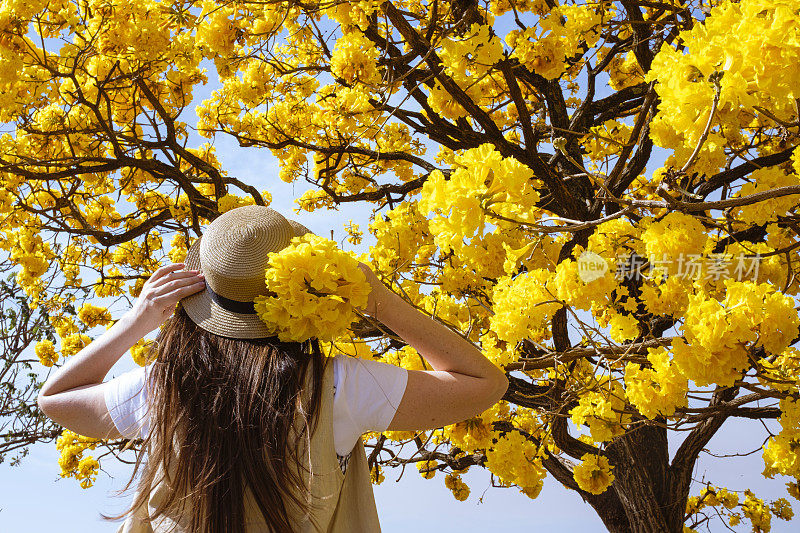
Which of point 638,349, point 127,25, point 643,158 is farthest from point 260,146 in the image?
point 638,349

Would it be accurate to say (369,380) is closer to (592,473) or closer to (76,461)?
(592,473)

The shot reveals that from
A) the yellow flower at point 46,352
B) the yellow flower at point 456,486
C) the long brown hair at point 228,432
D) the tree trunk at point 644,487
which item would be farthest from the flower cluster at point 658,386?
the yellow flower at point 46,352

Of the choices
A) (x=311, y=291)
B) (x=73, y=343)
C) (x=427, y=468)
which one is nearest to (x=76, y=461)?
(x=73, y=343)

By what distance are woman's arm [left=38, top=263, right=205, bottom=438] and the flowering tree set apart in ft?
2.79

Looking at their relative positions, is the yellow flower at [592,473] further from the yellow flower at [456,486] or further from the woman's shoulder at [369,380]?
the woman's shoulder at [369,380]

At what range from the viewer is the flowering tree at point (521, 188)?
1985 mm

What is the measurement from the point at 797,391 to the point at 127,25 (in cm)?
409

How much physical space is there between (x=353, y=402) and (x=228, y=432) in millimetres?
303

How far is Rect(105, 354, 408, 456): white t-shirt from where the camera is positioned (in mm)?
1497

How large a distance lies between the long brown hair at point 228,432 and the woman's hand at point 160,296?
0.13m

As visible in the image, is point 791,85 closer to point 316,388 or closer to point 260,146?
point 316,388

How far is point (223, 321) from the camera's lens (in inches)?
61.5

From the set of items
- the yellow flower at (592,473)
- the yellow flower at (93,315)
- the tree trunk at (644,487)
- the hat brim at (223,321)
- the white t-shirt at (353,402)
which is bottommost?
the white t-shirt at (353,402)

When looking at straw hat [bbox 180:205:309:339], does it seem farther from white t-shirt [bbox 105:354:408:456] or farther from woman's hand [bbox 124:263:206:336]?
white t-shirt [bbox 105:354:408:456]
